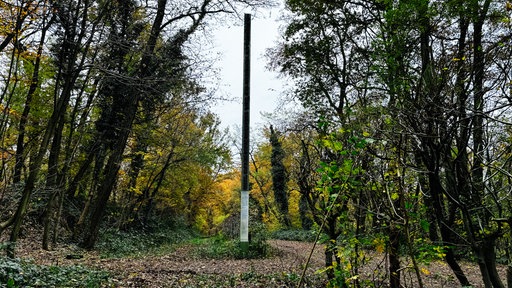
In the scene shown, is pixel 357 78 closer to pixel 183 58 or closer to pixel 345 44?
pixel 345 44

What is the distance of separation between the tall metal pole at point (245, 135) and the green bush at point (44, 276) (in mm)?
4794

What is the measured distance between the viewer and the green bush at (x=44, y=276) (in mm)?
4027

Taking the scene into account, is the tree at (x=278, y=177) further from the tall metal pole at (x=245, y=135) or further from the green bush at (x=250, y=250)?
the tall metal pole at (x=245, y=135)

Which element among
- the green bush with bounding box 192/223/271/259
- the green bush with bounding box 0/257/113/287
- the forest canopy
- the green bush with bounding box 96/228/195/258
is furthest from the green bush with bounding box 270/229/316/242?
the green bush with bounding box 0/257/113/287

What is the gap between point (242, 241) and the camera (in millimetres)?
10383

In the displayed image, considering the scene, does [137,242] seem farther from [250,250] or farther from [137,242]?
[250,250]

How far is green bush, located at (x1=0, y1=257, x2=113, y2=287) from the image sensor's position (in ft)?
13.2

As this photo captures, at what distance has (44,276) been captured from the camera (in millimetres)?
4785

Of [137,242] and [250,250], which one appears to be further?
[137,242]

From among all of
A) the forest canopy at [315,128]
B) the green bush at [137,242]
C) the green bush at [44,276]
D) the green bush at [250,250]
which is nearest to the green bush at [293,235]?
the forest canopy at [315,128]

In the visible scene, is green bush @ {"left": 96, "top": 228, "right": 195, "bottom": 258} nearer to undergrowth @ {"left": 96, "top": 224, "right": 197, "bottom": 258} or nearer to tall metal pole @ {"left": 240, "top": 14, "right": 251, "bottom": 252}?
undergrowth @ {"left": 96, "top": 224, "right": 197, "bottom": 258}

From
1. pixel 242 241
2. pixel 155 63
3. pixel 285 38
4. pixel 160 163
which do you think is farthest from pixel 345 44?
pixel 160 163

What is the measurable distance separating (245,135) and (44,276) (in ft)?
22.0

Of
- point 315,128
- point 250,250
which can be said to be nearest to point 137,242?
point 250,250
